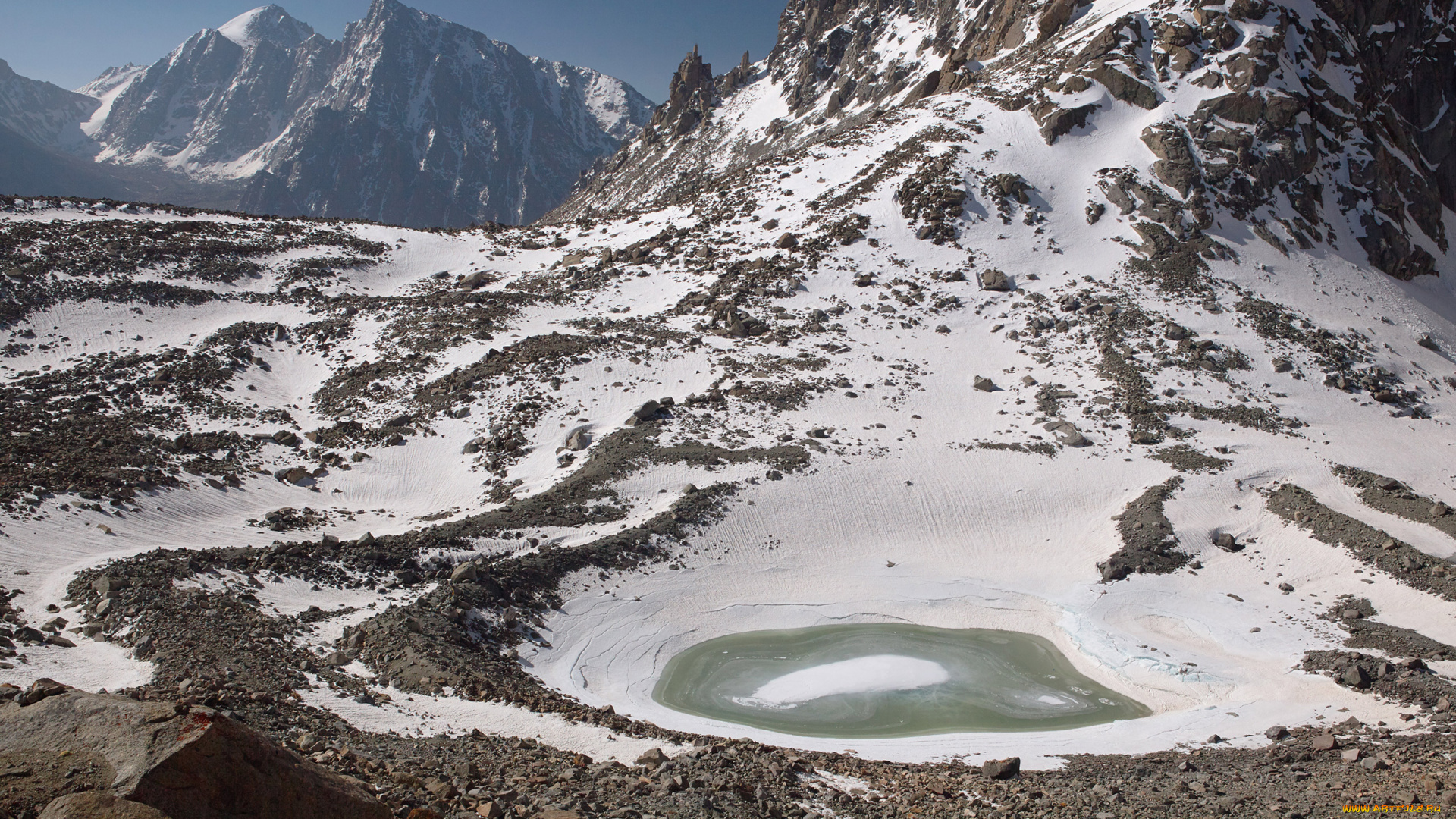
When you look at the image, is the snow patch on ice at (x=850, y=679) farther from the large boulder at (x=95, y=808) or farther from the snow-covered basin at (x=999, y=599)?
the large boulder at (x=95, y=808)

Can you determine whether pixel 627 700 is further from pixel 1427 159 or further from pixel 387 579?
pixel 1427 159

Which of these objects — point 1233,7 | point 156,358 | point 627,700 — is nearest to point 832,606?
point 627,700

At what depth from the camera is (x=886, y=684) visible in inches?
823

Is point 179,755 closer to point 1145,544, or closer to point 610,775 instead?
point 610,775

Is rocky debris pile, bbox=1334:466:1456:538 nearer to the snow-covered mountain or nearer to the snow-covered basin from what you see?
the snow-covered mountain

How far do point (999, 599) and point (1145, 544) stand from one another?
22.4 ft

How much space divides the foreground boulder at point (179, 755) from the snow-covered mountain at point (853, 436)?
296cm

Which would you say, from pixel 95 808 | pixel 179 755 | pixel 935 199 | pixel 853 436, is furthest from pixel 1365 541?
pixel 95 808

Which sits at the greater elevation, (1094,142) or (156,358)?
(1094,142)

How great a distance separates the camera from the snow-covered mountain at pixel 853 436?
16516mm

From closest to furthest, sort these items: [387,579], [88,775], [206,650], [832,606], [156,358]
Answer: [88,775], [206,650], [387,579], [832,606], [156,358]

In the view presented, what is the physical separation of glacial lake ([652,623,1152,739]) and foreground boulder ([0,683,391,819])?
44.6 feet

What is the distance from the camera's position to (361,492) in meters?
29.3

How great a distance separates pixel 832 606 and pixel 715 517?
5661 millimetres
